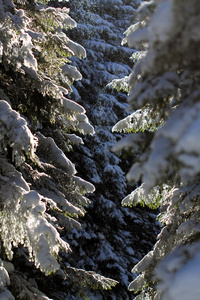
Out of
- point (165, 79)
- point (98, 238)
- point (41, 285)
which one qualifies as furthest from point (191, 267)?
point (98, 238)

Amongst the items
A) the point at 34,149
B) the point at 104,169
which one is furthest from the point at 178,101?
the point at 104,169

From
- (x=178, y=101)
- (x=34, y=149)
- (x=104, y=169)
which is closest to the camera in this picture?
(x=178, y=101)

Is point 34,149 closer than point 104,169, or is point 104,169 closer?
point 34,149

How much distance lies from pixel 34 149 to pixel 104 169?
7.63m

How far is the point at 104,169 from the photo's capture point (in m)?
10.5

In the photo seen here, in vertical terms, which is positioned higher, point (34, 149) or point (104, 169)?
point (34, 149)

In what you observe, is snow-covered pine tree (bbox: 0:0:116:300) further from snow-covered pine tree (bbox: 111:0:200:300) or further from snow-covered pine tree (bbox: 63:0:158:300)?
snow-covered pine tree (bbox: 63:0:158:300)

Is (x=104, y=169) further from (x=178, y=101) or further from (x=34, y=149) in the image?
(x=178, y=101)

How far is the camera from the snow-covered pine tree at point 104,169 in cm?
913

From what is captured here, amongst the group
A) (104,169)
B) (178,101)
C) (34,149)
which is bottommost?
(104,169)

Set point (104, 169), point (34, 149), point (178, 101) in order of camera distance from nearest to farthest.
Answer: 1. point (178, 101)
2. point (34, 149)
3. point (104, 169)

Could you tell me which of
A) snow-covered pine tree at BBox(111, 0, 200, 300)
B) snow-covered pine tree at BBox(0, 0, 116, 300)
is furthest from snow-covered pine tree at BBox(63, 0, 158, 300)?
snow-covered pine tree at BBox(111, 0, 200, 300)

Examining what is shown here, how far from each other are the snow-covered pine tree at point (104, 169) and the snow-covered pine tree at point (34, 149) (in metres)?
4.74

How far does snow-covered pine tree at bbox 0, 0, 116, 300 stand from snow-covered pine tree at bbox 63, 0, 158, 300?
4.74 m
